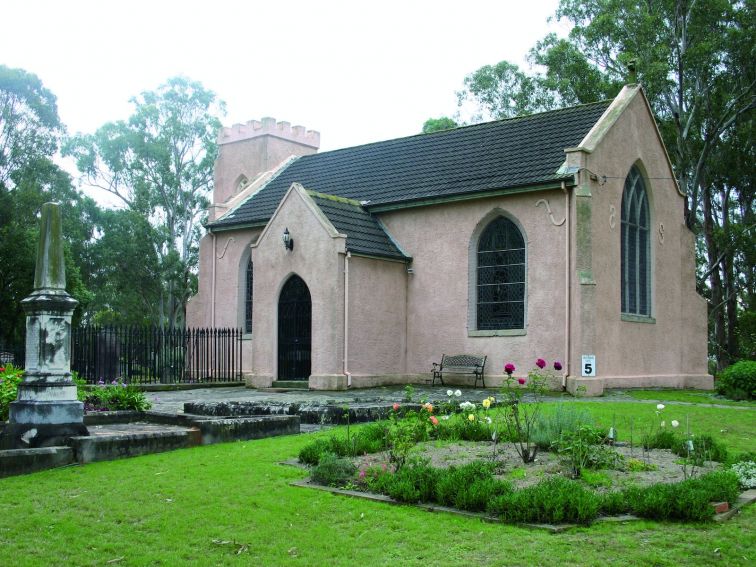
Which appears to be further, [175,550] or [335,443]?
[335,443]

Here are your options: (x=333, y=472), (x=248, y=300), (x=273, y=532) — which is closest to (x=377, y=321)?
(x=248, y=300)

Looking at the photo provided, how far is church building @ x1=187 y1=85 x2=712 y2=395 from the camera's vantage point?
2247 cm

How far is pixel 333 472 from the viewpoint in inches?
353

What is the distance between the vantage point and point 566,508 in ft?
23.8

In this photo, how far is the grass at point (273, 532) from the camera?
20.9 feet

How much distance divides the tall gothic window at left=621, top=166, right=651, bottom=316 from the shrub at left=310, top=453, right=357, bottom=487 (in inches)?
665

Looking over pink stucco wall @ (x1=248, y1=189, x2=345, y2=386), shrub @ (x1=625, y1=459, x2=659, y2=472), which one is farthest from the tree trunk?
shrub @ (x1=625, y1=459, x2=659, y2=472)

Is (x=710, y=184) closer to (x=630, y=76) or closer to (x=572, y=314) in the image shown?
(x=630, y=76)

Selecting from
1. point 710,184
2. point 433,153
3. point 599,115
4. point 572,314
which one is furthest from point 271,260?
point 710,184

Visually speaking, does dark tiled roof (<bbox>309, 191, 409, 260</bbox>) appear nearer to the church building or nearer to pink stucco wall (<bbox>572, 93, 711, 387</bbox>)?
the church building

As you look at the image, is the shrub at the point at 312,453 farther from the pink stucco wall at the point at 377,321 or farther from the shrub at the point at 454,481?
the pink stucco wall at the point at 377,321

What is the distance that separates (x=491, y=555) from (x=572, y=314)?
1620 centimetres

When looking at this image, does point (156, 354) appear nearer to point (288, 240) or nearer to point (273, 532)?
point (288, 240)

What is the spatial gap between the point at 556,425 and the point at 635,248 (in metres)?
16.0
